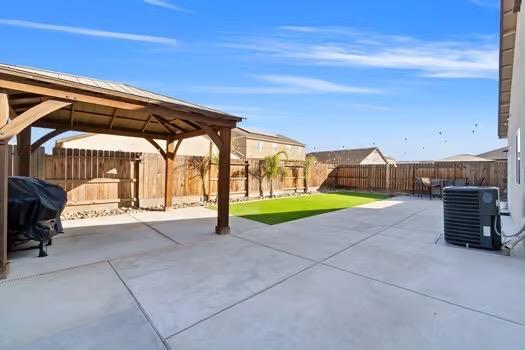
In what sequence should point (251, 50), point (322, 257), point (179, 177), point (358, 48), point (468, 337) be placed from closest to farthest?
point (468, 337) < point (322, 257) < point (358, 48) < point (251, 50) < point (179, 177)

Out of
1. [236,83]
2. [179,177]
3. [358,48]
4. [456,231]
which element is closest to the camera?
[456,231]

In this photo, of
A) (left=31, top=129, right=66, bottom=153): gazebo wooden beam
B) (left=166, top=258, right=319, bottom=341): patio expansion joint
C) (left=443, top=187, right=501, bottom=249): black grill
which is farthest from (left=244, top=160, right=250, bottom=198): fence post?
(left=166, top=258, right=319, bottom=341): patio expansion joint

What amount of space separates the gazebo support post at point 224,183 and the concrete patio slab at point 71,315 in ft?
7.77

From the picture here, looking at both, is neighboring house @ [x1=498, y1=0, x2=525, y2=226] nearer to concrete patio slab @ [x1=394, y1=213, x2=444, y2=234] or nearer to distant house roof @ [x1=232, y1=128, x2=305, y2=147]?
concrete patio slab @ [x1=394, y1=213, x2=444, y2=234]

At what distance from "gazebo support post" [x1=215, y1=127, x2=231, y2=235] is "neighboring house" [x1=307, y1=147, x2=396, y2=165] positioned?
2803cm

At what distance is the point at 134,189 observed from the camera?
27.6ft

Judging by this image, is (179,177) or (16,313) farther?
(179,177)

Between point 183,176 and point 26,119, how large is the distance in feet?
20.5

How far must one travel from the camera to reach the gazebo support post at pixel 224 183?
5363 mm

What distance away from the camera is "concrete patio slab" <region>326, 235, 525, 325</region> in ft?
8.62

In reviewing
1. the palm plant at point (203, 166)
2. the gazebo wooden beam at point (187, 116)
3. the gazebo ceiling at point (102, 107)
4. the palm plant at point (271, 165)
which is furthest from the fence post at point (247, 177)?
the gazebo wooden beam at point (187, 116)

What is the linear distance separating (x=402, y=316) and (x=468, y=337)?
1.48 feet

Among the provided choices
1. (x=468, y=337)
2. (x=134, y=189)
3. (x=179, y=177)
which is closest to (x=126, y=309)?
(x=468, y=337)

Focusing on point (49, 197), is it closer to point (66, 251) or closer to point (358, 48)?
point (66, 251)
